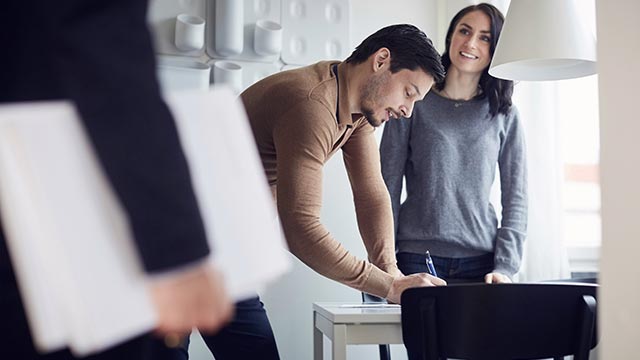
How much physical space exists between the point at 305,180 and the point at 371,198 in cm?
50

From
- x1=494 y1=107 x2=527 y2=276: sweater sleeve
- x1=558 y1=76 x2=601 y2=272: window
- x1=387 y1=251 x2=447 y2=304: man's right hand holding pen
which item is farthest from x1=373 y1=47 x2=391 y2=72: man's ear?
x1=558 y1=76 x2=601 y2=272: window

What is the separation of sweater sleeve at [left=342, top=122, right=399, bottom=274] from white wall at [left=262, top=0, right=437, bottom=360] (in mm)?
853

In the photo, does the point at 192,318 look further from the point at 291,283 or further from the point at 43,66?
the point at 291,283

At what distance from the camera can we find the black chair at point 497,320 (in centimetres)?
154

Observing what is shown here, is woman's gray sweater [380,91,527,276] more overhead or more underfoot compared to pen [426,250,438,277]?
more overhead

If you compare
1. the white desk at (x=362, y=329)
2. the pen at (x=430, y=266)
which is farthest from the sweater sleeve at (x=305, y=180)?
the pen at (x=430, y=266)

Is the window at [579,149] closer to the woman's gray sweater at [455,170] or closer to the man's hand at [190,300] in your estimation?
the woman's gray sweater at [455,170]

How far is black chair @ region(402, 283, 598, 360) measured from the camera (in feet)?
5.04

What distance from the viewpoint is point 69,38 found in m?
0.53

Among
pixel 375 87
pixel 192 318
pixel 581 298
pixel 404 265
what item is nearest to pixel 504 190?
pixel 404 265

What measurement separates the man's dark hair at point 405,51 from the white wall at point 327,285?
3.91 feet

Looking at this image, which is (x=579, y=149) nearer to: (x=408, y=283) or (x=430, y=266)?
(x=430, y=266)

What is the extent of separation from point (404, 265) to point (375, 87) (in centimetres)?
71

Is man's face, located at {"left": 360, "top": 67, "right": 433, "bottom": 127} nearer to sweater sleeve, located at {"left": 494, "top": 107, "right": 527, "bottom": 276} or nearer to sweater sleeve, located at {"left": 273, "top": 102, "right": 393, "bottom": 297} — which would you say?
sweater sleeve, located at {"left": 273, "top": 102, "right": 393, "bottom": 297}
